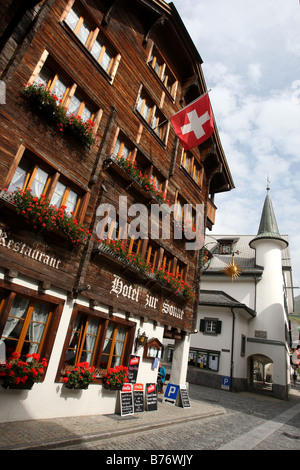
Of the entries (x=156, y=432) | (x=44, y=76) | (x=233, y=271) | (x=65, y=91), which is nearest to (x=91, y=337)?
(x=156, y=432)

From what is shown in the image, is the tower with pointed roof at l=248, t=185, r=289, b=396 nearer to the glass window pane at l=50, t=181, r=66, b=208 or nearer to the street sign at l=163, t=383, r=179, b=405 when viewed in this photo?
the street sign at l=163, t=383, r=179, b=405

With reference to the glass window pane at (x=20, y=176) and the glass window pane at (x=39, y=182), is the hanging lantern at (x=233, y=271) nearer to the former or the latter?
the glass window pane at (x=39, y=182)

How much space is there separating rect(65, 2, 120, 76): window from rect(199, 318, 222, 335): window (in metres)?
21.3

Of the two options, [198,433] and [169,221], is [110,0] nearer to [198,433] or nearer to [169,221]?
[169,221]

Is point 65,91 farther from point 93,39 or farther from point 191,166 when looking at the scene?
point 191,166

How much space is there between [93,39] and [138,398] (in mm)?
12571

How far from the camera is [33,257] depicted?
24.0 ft

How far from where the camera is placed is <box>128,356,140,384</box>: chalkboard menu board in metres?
10.2

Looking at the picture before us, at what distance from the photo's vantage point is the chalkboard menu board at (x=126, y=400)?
9267 millimetres

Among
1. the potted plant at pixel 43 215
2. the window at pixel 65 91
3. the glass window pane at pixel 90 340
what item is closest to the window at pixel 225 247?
the glass window pane at pixel 90 340

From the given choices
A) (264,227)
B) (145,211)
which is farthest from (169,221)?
(264,227)

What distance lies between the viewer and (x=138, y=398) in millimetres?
10203

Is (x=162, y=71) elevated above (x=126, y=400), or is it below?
above

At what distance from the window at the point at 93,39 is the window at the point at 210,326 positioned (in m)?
21.3
